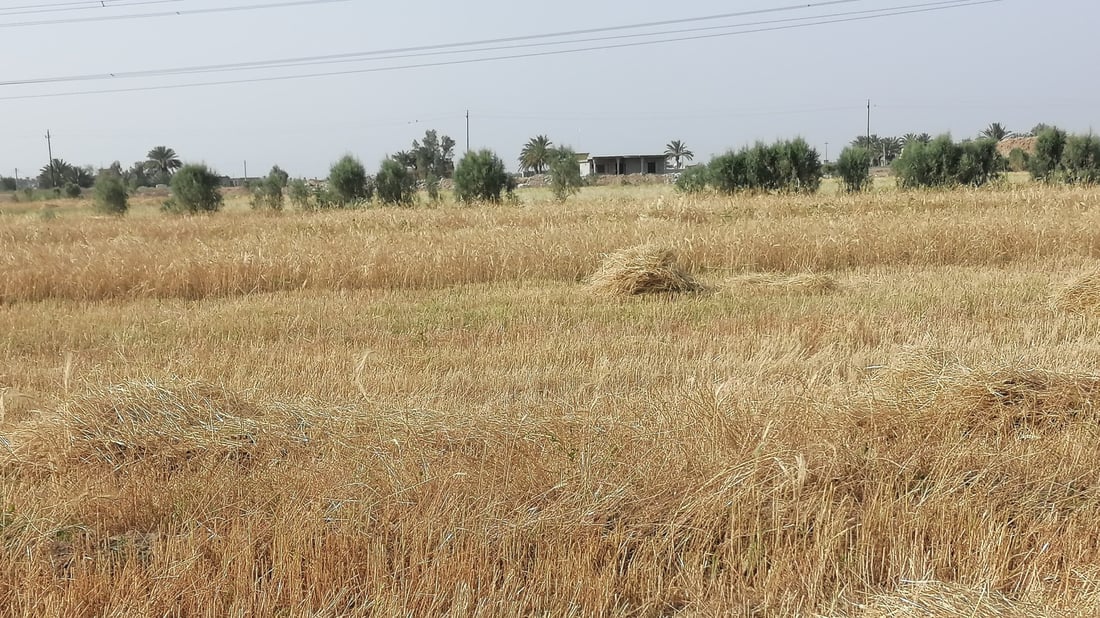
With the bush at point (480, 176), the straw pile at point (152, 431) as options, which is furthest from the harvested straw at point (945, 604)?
the bush at point (480, 176)

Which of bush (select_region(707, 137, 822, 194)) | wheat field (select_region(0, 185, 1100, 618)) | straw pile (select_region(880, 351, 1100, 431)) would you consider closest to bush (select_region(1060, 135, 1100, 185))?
bush (select_region(707, 137, 822, 194))

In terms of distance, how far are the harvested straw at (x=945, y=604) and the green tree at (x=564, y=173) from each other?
39.1 m

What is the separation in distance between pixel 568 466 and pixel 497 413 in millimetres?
989

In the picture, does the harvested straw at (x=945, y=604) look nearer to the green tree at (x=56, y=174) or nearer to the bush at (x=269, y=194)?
the bush at (x=269, y=194)

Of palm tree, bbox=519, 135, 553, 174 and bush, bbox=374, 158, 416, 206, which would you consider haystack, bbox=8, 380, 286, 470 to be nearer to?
bush, bbox=374, 158, 416, 206

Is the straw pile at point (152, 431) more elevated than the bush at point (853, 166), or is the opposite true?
the bush at point (853, 166)

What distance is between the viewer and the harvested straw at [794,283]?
11062 millimetres

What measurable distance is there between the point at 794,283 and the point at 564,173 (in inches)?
1283

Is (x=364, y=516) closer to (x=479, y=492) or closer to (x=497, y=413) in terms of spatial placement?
(x=479, y=492)

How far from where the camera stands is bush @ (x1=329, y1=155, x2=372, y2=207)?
40.8 m

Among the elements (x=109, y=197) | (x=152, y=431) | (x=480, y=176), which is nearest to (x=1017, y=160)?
(x=480, y=176)

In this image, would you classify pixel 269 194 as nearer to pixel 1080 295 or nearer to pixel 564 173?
pixel 564 173

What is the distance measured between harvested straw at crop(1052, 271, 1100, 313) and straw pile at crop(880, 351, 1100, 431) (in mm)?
4636

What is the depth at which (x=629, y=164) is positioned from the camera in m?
86.8
